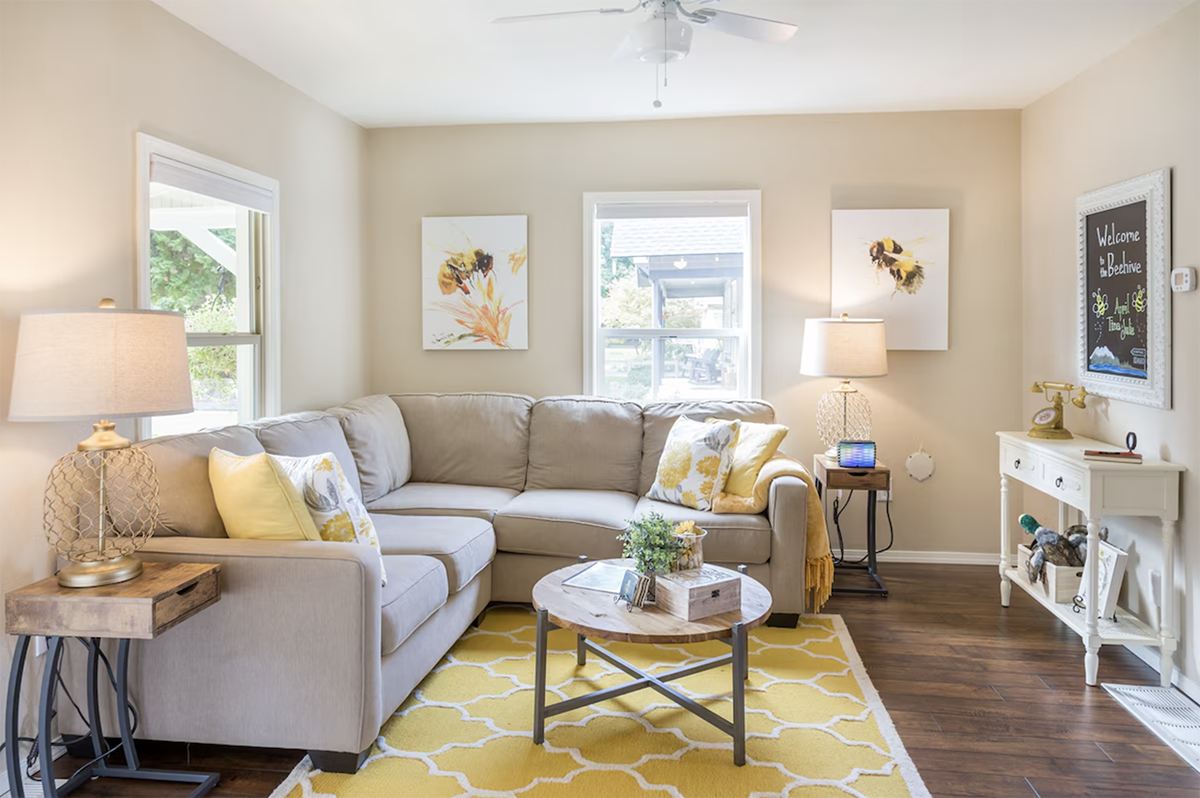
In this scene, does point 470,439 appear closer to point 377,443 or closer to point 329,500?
point 377,443

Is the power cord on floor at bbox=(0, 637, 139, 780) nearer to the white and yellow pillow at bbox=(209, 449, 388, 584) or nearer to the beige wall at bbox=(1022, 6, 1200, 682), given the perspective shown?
the white and yellow pillow at bbox=(209, 449, 388, 584)

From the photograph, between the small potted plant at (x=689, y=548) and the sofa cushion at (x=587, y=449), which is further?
the sofa cushion at (x=587, y=449)

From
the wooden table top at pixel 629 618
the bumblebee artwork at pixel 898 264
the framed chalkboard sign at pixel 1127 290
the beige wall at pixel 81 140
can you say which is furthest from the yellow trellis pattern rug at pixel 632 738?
the bumblebee artwork at pixel 898 264

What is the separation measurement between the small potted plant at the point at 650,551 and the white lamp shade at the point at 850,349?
1.87 m

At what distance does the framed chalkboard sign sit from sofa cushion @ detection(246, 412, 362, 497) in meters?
3.15

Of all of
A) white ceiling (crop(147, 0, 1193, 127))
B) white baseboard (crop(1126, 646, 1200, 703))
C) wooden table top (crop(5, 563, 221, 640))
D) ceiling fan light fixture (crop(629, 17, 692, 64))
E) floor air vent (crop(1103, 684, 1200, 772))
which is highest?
white ceiling (crop(147, 0, 1193, 127))

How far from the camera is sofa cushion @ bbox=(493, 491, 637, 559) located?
11.8 ft

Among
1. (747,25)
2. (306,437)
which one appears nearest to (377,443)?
(306,437)

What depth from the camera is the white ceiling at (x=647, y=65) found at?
3.05 meters

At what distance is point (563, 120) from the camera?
4.61 metres

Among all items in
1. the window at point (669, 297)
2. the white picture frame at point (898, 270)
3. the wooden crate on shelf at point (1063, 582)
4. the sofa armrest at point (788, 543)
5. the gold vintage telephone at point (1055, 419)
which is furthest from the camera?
the window at point (669, 297)

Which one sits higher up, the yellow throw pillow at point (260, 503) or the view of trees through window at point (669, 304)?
the view of trees through window at point (669, 304)

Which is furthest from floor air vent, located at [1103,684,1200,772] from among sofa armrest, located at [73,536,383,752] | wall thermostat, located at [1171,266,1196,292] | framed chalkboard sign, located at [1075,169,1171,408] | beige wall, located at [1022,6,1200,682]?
sofa armrest, located at [73,536,383,752]

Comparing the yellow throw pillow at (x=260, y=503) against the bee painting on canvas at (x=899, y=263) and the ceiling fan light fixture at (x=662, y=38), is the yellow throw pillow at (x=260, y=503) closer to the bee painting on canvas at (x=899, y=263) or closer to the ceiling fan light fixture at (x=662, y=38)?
the ceiling fan light fixture at (x=662, y=38)
